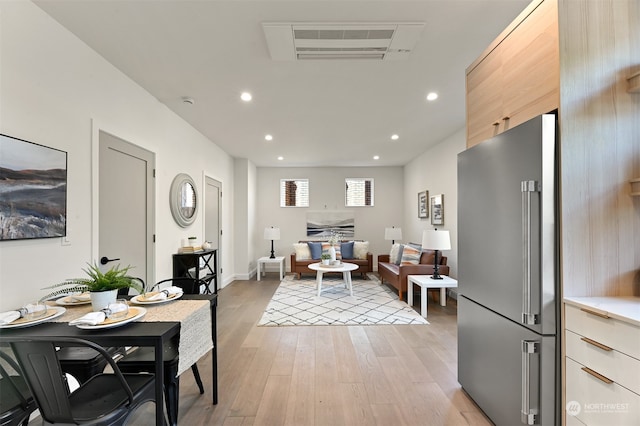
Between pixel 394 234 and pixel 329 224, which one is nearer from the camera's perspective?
pixel 394 234

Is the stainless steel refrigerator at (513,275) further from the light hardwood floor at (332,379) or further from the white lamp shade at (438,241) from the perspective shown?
the white lamp shade at (438,241)

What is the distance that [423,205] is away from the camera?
6117 mm

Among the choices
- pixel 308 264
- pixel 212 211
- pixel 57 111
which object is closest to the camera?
pixel 57 111

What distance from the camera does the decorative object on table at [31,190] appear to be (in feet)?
5.58

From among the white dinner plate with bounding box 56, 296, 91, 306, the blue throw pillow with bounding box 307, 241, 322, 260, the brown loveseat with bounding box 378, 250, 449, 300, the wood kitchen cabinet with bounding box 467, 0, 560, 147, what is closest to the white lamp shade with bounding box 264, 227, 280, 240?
the blue throw pillow with bounding box 307, 241, 322, 260

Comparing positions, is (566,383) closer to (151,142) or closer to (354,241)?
(151,142)

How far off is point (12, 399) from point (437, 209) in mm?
5510

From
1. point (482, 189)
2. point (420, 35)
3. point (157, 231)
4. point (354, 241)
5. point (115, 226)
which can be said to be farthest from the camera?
point (354, 241)

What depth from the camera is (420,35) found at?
2.16m

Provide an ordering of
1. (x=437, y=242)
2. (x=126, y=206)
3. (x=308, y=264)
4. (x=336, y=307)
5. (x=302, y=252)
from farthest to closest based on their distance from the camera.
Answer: (x=302, y=252)
(x=308, y=264)
(x=336, y=307)
(x=437, y=242)
(x=126, y=206)

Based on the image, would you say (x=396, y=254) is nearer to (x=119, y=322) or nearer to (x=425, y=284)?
(x=425, y=284)

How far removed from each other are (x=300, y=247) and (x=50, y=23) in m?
5.46

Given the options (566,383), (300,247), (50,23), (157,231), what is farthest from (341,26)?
(300,247)

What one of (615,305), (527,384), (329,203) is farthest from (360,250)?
(615,305)
